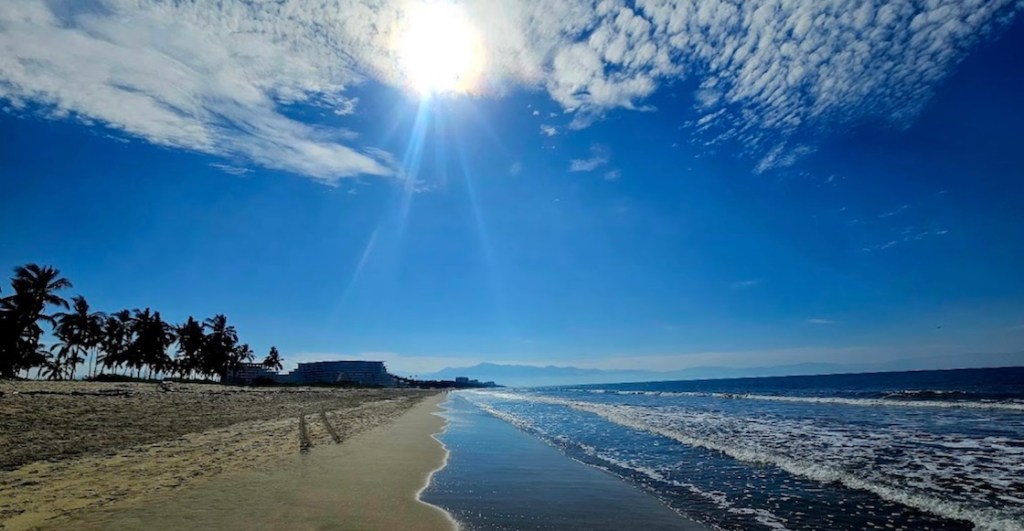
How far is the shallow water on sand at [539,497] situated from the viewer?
8555mm

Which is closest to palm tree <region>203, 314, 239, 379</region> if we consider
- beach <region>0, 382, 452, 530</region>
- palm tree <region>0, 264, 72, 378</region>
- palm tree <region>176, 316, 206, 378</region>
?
palm tree <region>176, 316, 206, 378</region>

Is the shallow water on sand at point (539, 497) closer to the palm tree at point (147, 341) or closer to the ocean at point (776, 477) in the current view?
the ocean at point (776, 477)

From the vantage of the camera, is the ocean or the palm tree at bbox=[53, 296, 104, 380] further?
the palm tree at bbox=[53, 296, 104, 380]

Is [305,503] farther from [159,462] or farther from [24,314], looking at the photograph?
[24,314]

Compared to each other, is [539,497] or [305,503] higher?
[305,503]

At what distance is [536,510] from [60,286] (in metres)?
68.7

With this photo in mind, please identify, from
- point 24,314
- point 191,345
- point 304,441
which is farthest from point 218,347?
point 304,441

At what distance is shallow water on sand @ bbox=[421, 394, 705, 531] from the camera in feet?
28.1

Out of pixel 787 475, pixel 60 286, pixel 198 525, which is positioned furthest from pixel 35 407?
pixel 60 286

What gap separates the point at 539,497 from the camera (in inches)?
407

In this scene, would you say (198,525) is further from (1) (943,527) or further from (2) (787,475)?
(2) (787,475)

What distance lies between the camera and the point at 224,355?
108750 millimetres

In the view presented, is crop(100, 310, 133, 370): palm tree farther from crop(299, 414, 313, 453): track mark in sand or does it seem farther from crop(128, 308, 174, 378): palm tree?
crop(299, 414, 313, 453): track mark in sand

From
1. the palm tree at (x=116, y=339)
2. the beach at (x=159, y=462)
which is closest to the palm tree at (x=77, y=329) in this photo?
the palm tree at (x=116, y=339)
